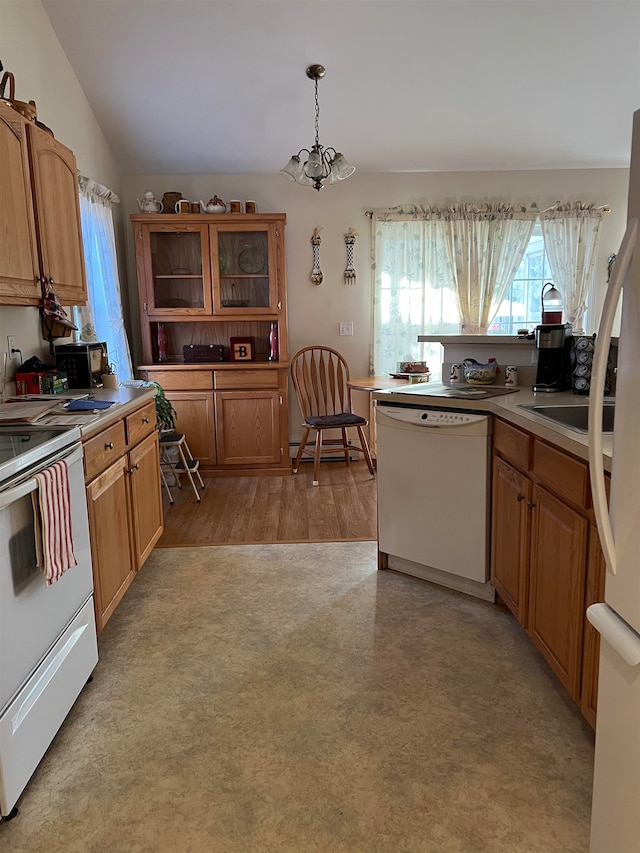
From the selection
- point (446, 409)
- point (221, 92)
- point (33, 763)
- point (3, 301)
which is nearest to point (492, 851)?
point (33, 763)

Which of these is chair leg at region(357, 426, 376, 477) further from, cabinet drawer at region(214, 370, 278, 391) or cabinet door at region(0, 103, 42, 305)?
cabinet door at region(0, 103, 42, 305)

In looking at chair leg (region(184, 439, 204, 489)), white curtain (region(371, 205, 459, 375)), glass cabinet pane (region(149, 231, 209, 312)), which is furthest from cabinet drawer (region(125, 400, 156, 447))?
white curtain (region(371, 205, 459, 375))

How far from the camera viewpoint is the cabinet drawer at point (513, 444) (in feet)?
6.79

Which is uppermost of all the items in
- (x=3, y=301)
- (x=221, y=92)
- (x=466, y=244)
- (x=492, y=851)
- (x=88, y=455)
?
(x=221, y=92)

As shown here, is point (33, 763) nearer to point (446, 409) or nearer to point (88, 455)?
point (88, 455)

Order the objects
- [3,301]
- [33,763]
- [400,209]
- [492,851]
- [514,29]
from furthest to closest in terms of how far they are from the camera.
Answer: [400,209], [514,29], [3,301], [33,763], [492,851]

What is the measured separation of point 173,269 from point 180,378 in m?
0.83

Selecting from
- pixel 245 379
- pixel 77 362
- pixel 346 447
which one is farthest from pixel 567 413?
pixel 245 379

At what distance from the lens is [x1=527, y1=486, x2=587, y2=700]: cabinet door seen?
1.70m

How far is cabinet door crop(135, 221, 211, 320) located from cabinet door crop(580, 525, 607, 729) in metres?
3.53

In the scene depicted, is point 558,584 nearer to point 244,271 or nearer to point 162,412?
point 162,412

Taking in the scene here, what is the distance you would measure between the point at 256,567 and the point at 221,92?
9.81ft

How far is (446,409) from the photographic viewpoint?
2.53m

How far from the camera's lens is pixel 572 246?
490 cm
